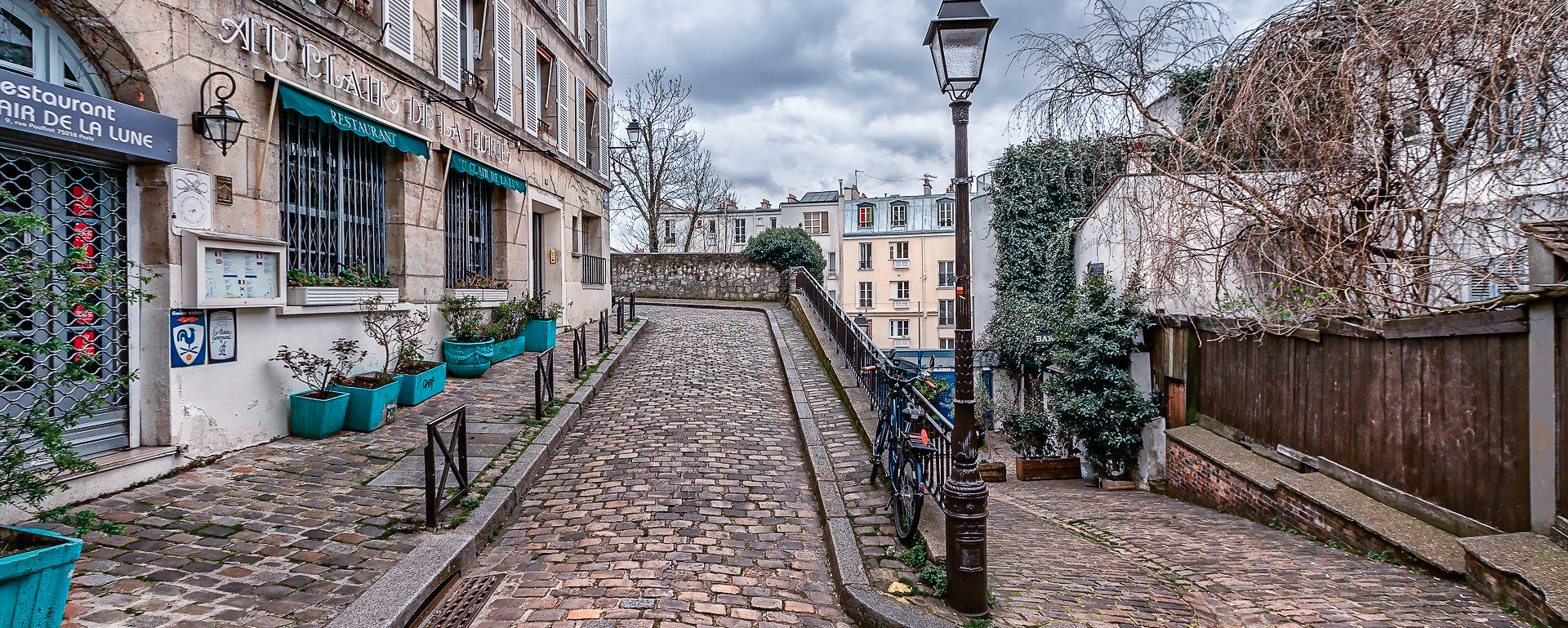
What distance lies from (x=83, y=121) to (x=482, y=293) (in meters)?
6.27

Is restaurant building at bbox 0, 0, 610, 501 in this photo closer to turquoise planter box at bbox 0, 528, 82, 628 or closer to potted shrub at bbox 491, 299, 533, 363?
turquoise planter box at bbox 0, 528, 82, 628

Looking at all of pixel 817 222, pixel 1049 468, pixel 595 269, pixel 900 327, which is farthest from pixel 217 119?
pixel 817 222

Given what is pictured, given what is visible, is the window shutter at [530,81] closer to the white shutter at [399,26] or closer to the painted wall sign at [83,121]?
the white shutter at [399,26]

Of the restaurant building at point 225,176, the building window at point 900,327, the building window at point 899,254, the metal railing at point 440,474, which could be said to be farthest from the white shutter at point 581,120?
the building window at point 900,327

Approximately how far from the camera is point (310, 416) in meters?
6.97

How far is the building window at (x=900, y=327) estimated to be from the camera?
4019 centimetres

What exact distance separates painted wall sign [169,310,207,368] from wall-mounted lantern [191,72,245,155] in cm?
151

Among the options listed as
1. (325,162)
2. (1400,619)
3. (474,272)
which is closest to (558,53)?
(474,272)

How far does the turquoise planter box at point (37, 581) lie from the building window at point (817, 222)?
4296 cm

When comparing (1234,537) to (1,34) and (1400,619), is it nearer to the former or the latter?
(1400,619)

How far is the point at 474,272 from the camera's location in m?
11.9

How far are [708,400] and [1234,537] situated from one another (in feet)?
20.6


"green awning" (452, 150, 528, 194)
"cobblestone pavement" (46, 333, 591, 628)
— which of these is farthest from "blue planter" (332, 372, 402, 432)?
"green awning" (452, 150, 528, 194)

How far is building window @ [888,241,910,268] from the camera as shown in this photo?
40250mm
